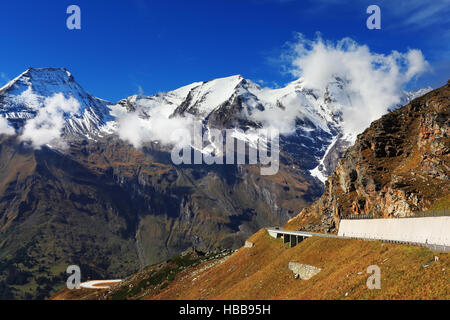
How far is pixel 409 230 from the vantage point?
54.5m

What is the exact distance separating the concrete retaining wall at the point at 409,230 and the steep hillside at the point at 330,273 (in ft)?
13.1

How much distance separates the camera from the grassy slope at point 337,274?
37.8 metres

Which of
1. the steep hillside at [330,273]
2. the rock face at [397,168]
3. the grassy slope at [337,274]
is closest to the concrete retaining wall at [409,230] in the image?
the steep hillside at [330,273]

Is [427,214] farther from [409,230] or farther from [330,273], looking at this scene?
[330,273]

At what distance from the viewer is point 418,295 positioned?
3556 cm

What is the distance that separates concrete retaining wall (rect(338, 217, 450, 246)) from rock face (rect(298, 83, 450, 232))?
16727 mm

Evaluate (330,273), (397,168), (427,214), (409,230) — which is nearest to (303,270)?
(330,273)

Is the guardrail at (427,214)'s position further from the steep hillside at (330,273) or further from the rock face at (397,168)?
the steep hillside at (330,273)

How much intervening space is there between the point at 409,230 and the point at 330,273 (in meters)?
12.1

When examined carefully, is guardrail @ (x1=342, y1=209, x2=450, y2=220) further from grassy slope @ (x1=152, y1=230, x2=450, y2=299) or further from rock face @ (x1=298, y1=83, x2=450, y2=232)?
grassy slope @ (x1=152, y1=230, x2=450, y2=299)

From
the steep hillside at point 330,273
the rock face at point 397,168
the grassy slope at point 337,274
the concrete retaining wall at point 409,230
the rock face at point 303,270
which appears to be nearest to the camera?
the grassy slope at point 337,274
